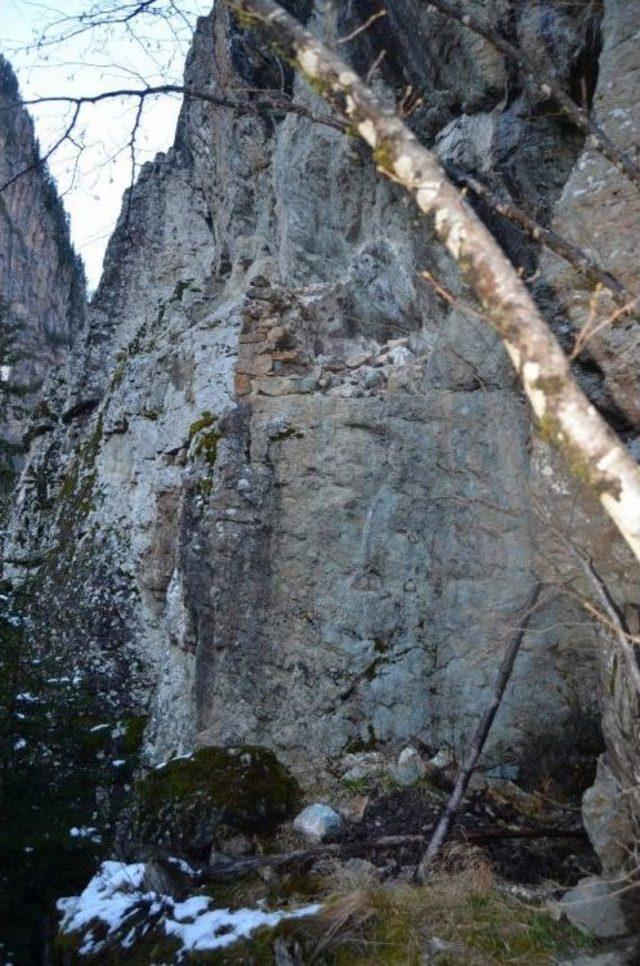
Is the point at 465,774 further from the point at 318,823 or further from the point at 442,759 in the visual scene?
A: the point at 442,759

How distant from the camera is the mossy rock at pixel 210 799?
16.8 ft

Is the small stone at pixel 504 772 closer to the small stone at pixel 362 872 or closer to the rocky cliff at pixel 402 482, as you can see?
the rocky cliff at pixel 402 482

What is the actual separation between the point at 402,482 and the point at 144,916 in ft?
12.8

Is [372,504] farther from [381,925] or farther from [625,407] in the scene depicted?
[381,925]

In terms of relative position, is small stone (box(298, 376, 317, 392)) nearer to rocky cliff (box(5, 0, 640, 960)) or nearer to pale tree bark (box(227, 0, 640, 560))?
rocky cliff (box(5, 0, 640, 960))

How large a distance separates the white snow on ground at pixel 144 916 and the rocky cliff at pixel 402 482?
181cm

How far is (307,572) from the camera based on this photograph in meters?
6.80

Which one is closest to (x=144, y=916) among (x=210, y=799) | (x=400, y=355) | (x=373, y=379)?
(x=210, y=799)

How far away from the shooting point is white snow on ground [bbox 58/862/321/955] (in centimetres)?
409

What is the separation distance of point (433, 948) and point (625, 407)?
3622 millimetres

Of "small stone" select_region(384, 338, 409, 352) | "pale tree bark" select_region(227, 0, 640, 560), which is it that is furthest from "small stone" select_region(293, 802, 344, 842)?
"small stone" select_region(384, 338, 409, 352)

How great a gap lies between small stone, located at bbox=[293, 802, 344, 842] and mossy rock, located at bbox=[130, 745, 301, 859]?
156mm

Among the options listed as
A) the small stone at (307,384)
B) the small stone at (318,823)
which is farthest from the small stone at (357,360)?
the small stone at (318,823)

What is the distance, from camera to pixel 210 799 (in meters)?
5.24
